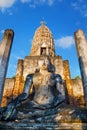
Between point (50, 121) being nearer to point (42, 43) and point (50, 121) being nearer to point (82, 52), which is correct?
point (82, 52)

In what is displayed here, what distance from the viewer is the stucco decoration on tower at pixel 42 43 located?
17.4 meters

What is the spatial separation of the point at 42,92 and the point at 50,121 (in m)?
2.47

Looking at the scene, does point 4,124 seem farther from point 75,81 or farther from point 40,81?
point 75,81

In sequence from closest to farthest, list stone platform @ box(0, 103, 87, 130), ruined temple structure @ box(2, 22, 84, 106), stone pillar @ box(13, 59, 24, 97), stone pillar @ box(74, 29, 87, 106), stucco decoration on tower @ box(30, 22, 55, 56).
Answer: stone platform @ box(0, 103, 87, 130)
stone pillar @ box(74, 29, 87, 106)
ruined temple structure @ box(2, 22, 84, 106)
stone pillar @ box(13, 59, 24, 97)
stucco decoration on tower @ box(30, 22, 55, 56)

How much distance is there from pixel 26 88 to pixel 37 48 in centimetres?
1044

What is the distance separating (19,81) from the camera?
11.9m

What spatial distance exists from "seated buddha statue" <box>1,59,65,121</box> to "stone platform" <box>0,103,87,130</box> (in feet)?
1.84

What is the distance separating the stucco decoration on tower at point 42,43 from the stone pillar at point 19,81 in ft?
13.1

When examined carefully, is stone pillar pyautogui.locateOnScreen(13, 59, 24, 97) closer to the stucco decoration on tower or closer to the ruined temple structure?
the ruined temple structure

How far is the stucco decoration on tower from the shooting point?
17359 mm

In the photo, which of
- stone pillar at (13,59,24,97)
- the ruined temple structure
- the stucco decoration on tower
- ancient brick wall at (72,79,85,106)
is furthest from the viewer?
the stucco decoration on tower

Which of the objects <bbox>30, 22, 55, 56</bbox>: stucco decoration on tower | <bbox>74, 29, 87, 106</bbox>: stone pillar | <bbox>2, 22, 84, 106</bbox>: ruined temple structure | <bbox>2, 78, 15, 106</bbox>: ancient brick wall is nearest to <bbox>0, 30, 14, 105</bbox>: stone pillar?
<bbox>2, 22, 84, 106</bbox>: ruined temple structure

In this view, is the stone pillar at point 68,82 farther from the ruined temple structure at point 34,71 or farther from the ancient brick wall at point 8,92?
the ancient brick wall at point 8,92

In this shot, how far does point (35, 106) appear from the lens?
6.29 meters
